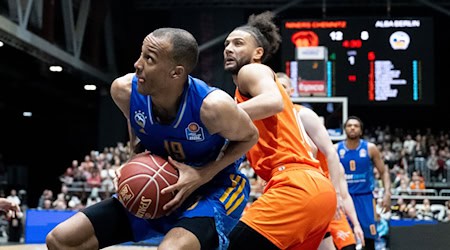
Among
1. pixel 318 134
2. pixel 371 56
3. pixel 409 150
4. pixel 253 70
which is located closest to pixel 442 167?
pixel 409 150

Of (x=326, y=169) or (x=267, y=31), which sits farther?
(x=326, y=169)

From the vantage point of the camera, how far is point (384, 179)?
8.86 meters

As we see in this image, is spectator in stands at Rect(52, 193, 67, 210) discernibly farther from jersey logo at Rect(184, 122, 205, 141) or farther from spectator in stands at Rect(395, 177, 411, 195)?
jersey logo at Rect(184, 122, 205, 141)

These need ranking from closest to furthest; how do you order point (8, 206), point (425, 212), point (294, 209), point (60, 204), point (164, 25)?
point (294, 209) → point (8, 206) → point (425, 212) → point (60, 204) → point (164, 25)

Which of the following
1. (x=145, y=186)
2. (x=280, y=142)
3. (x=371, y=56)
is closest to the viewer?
(x=145, y=186)

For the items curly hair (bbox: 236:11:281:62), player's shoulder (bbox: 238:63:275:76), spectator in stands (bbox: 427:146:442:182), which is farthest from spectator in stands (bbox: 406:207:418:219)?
player's shoulder (bbox: 238:63:275:76)

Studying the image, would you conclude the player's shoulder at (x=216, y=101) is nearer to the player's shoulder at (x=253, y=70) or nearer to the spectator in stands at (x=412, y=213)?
the player's shoulder at (x=253, y=70)

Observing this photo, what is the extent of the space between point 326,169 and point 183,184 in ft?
8.04

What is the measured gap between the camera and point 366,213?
8305mm

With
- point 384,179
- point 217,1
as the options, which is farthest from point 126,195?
point 217,1

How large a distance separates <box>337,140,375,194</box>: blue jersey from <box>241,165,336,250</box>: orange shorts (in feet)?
15.5

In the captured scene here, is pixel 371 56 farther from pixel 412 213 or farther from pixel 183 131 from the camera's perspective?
pixel 183 131

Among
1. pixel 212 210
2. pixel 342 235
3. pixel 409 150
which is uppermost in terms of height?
pixel 212 210

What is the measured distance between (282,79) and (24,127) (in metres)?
22.4
